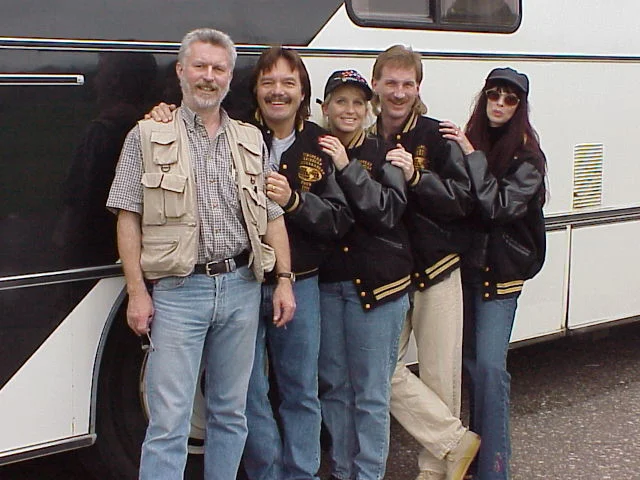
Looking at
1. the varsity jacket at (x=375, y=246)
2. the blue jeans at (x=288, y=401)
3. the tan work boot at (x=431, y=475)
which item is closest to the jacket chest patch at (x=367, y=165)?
the varsity jacket at (x=375, y=246)

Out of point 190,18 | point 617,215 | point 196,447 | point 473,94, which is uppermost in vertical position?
point 190,18

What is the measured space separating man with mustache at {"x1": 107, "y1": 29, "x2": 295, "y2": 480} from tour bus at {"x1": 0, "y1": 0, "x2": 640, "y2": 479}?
0.27 m

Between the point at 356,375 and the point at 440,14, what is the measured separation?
5.30ft

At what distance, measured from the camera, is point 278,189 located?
325 cm

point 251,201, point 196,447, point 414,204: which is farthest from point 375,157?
point 196,447

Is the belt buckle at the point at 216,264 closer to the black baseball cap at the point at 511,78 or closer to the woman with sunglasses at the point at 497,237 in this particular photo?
the woman with sunglasses at the point at 497,237

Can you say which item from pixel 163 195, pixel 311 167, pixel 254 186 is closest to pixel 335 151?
pixel 311 167

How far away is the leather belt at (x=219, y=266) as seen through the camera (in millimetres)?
3150

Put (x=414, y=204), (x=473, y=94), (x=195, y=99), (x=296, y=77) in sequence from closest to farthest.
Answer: (x=195, y=99) → (x=296, y=77) → (x=414, y=204) → (x=473, y=94)

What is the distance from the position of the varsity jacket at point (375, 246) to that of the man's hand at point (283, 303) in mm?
220

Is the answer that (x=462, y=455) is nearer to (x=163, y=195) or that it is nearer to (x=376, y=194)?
(x=376, y=194)

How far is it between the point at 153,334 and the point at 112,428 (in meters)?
0.69

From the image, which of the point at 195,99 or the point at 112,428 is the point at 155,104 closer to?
the point at 195,99

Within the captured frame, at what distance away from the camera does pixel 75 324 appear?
3354 mm
